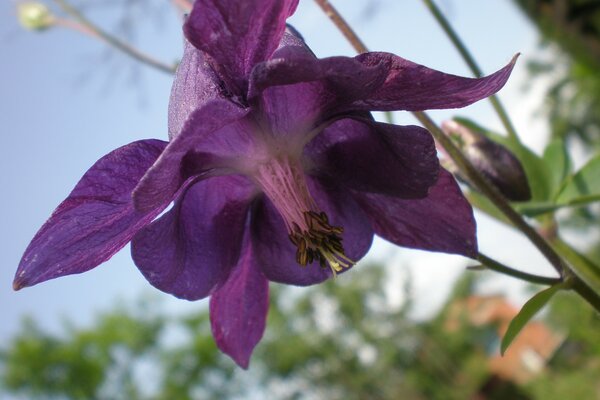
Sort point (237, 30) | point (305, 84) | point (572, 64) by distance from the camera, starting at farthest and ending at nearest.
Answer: point (572, 64), point (305, 84), point (237, 30)

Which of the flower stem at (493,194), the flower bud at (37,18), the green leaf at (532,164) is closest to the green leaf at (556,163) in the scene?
the green leaf at (532,164)

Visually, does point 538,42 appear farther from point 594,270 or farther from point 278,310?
point 594,270

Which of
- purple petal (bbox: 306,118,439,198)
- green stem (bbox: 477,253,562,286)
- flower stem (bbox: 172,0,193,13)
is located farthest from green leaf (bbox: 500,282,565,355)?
flower stem (bbox: 172,0,193,13)

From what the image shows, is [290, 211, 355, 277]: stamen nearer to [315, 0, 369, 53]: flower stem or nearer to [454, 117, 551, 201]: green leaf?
[315, 0, 369, 53]: flower stem

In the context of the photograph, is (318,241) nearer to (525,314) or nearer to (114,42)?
(525,314)

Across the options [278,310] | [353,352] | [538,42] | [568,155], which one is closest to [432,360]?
[353,352]

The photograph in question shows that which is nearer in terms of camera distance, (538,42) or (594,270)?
(594,270)

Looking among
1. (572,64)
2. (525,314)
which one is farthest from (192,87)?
(572,64)
